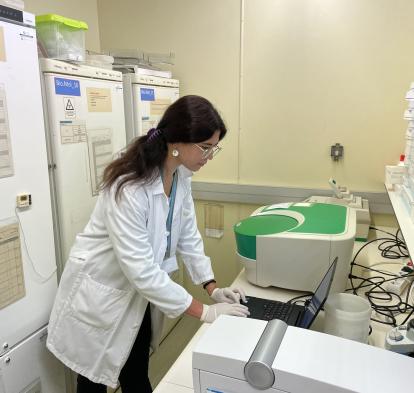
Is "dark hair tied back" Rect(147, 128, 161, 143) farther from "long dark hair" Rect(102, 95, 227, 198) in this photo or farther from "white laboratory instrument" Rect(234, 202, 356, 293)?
"white laboratory instrument" Rect(234, 202, 356, 293)

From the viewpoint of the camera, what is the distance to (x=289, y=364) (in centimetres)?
63

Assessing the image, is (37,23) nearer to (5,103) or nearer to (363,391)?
(5,103)

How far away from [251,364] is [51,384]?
1295mm

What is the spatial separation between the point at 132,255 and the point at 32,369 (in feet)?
2.49

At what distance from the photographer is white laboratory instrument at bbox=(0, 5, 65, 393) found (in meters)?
1.24

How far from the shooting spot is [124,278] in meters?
1.28

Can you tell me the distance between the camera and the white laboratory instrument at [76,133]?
4.94 ft

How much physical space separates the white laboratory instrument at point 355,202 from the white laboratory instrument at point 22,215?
137cm

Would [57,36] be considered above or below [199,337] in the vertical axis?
above

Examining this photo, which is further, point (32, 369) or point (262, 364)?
point (32, 369)

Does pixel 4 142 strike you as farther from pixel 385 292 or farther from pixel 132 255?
pixel 385 292

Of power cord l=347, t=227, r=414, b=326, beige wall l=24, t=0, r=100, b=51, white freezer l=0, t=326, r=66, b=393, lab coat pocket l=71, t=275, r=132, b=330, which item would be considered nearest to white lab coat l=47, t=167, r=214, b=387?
lab coat pocket l=71, t=275, r=132, b=330

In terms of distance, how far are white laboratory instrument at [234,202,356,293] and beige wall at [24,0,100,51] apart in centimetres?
167

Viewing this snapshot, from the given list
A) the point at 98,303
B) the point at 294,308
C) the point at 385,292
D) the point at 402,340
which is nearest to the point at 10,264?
the point at 98,303
